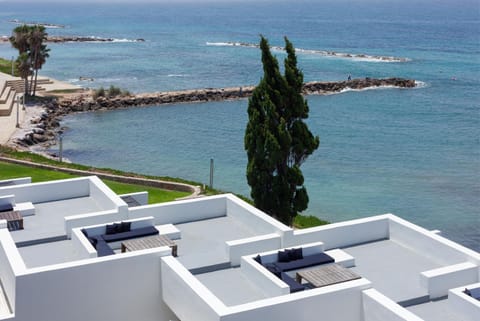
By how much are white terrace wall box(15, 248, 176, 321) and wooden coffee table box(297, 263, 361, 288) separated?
2.69 meters

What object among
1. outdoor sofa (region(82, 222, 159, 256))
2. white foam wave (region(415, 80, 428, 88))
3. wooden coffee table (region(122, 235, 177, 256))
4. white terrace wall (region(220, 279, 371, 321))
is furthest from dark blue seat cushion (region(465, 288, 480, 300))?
white foam wave (region(415, 80, 428, 88))

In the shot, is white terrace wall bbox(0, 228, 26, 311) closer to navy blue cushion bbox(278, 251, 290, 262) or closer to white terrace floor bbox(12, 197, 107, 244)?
white terrace floor bbox(12, 197, 107, 244)

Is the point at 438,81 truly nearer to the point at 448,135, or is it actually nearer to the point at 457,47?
the point at 448,135

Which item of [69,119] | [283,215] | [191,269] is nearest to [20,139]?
[69,119]

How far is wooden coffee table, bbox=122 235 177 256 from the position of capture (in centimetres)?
1488

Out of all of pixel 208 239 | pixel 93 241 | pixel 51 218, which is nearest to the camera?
pixel 93 241

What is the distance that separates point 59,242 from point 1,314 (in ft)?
10.2

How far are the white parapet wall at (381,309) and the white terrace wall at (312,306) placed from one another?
137 mm

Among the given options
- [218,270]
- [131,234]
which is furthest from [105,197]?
[218,270]

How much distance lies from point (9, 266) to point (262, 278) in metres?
4.71

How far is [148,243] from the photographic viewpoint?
49.7ft

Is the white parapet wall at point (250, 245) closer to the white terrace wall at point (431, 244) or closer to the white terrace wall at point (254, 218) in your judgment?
the white terrace wall at point (254, 218)

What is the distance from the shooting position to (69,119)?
56.1 meters

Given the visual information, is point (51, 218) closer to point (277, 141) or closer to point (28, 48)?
point (277, 141)
